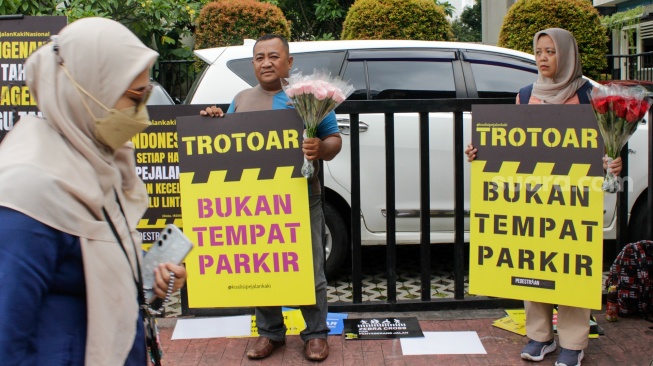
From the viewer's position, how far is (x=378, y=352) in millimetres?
4426

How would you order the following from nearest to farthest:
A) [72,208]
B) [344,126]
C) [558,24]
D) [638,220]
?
[72,208] < [344,126] < [638,220] < [558,24]

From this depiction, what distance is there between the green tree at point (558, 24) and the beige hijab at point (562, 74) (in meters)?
6.95

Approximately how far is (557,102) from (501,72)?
6.59 ft

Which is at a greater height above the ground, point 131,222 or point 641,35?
point 641,35

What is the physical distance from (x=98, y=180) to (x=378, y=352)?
2.90 metres

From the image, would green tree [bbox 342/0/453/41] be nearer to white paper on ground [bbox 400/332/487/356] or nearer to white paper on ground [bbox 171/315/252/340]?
white paper on ground [bbox 171/315/252/340]

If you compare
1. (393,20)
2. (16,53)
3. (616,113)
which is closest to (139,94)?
(616,113)

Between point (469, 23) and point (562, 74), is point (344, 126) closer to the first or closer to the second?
point (562, 74)

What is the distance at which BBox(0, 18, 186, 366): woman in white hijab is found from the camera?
166 cm

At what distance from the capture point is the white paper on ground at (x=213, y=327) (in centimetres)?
473

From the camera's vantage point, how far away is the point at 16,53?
5.01 meters

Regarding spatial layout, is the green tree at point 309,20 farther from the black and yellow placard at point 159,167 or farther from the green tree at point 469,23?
the green tree at point 469,23

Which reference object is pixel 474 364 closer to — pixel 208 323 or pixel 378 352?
pixel 378 352

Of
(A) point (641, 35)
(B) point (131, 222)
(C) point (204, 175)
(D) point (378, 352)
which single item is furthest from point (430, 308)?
(A) point (641, 35)
